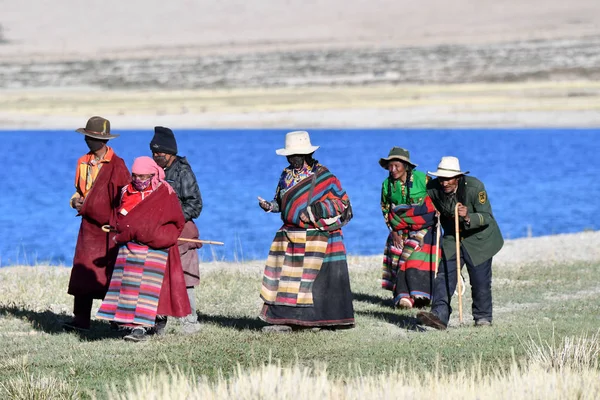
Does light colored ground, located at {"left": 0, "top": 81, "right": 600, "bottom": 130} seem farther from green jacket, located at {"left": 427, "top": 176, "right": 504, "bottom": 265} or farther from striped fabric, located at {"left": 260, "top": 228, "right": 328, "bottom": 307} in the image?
striped fabric, located at {"left": 260, "top": 228, "right": 328, "bottom": 307}

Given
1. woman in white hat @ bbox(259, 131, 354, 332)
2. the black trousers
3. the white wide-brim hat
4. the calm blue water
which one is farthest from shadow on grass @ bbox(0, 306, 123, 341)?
the calm blue water

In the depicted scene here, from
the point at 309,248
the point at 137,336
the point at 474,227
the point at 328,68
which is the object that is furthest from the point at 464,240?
the point at 328,68

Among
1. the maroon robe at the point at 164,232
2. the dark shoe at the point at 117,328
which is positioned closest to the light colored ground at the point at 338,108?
the dark shoe at the point at 117,328

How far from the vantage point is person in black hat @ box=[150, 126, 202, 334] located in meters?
10.2

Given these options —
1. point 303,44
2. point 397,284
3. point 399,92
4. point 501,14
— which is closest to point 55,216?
point 397,284

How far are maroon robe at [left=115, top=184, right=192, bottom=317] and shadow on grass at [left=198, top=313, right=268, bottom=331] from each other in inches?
38.1

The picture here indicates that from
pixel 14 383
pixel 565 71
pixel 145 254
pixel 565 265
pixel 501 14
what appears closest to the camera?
pixel 14 383

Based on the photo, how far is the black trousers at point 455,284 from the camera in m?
10.4

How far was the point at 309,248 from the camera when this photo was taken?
10.2m

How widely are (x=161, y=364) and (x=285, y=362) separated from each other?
2.85 ft

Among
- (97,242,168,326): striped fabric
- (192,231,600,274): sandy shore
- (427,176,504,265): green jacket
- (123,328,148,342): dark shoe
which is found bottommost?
(123,328,148,342): dark shoe

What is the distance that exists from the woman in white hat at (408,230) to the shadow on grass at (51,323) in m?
2.90

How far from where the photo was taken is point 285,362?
8.94 meters

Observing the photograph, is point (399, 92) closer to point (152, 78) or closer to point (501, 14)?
point (152, 78)
